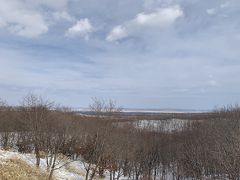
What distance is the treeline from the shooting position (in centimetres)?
3681

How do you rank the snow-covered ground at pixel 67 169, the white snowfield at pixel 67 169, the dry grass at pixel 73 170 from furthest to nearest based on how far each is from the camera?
1. the dry grass at pixel 73 170
2. the snow-covered ground at pixel 67 169
3. the white snowfield at pixel 67 169

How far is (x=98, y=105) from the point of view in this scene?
119 ft

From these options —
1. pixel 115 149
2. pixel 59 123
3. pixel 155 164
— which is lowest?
pixel 155 164

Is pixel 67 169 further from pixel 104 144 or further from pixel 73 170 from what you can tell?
pixel 104 144

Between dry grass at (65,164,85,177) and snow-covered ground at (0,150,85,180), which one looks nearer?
snow-covered ground at (0,150,85,180)

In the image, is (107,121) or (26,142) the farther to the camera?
(26,142)

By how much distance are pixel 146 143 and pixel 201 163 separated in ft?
64.2

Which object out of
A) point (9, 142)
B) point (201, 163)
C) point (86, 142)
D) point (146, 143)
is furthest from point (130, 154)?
point (9, 142)

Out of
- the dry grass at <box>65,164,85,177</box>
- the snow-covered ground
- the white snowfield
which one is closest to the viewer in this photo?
the white snowfield

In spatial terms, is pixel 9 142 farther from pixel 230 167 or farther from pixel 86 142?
pixel 230 167

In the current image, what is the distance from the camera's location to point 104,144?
40344 millimetres

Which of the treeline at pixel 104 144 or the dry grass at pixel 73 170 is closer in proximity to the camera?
the treeline at pixel 104 144

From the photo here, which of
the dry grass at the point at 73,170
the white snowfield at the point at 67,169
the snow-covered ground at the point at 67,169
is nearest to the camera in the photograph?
the white snowfield at the point at 67,169

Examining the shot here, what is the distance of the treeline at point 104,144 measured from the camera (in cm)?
3681
